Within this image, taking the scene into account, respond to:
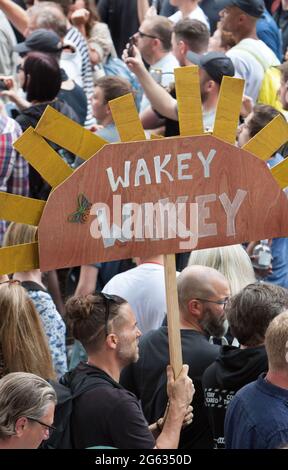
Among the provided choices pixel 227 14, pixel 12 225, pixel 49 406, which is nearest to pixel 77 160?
pixel 12 225

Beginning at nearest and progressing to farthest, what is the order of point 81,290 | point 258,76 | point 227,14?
1. point 81,290
2. point 258,76
3. point 227,14

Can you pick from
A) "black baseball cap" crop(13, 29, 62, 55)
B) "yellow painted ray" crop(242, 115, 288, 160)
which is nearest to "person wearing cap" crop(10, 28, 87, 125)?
"black baseball cap" crop(13, 29, 62, 55)

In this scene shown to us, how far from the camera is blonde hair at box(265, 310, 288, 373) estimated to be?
3.82 m

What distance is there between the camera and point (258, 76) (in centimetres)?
788

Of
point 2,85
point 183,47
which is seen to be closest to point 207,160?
point 2,85

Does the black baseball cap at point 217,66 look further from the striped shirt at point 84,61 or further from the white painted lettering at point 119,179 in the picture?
the white painted lettering at point 119,179

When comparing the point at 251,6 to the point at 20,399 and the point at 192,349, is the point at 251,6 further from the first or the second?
the point at 20,399

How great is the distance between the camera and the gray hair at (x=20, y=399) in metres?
3.62

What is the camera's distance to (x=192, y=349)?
4746mm

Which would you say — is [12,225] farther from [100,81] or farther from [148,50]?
[148,50]

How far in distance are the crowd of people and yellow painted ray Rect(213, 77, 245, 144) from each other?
2.29 ft

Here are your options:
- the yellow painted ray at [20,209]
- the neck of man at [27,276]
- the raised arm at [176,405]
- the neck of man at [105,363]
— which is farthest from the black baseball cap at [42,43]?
the raised arm at [176,405]

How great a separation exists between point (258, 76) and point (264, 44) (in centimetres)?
46

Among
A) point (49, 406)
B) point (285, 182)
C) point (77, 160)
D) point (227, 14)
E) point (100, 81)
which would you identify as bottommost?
point (49, 406)
